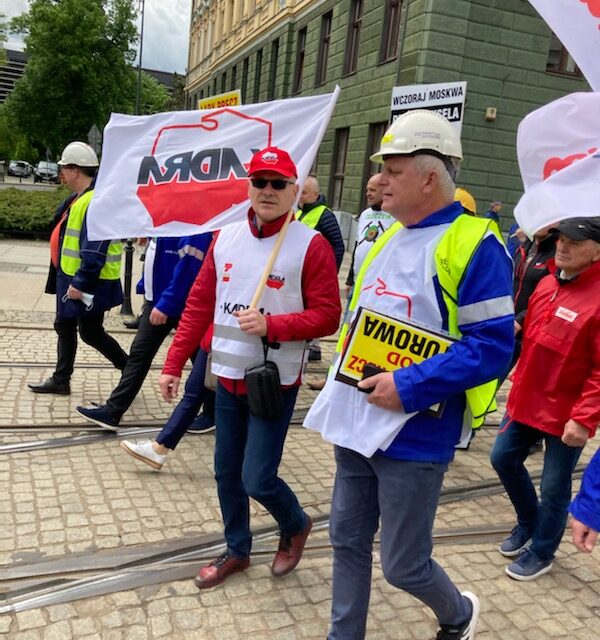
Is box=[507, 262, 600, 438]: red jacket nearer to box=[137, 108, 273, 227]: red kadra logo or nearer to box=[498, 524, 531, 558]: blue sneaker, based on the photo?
box=[498, 524, 531, 558]: blue sneaker

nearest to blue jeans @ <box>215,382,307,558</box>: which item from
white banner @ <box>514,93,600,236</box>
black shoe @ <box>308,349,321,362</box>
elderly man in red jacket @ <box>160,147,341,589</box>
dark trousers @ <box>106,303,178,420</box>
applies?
elderly man in red jacket @ <box>160,147,341,589</box>

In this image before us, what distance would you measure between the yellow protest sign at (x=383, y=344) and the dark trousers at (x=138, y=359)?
8.56 feet

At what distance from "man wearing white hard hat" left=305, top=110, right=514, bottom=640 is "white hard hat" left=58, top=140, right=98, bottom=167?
3.59 meters

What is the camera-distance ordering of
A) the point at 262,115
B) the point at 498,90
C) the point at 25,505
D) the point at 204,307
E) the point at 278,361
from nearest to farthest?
the point at 278,361, the point at 204,307, the point at 25,505, the point at 262,115, the point at 498,90

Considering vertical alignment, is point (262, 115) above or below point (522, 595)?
above

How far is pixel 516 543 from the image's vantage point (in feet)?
11.7

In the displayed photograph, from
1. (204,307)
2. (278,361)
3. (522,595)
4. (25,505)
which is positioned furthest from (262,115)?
(522,595)

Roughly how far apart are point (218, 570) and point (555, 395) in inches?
72.5

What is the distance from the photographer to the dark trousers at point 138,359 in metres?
4.71

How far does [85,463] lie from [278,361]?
2.03 m

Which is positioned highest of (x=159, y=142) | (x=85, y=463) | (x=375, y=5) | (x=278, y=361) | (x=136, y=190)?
(x=375, y=5)

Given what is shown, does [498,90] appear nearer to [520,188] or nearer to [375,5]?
[520,188]

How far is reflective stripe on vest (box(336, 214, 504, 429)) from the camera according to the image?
6.92ft

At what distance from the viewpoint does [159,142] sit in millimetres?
4285
